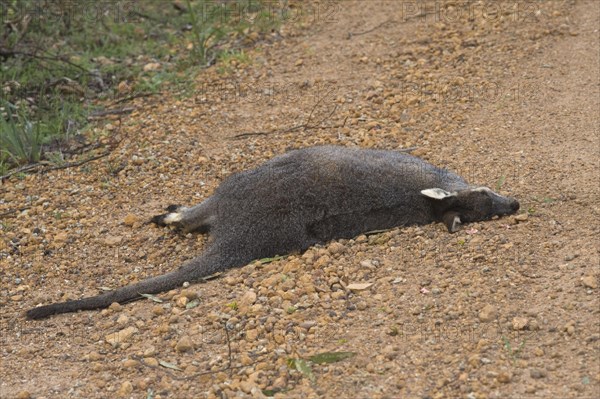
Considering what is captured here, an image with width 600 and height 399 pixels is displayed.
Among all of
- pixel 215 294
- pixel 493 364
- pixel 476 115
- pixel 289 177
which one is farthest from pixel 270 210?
pixel 476 115

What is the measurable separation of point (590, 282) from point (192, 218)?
2526 mm

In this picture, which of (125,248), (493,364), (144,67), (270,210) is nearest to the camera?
(493,364)

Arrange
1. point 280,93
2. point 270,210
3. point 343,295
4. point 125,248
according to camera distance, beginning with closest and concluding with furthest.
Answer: point 343,295 → point 270,210 → point 125,248 → point 280,93

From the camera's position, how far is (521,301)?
14.7ft

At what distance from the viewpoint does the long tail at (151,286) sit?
199 inches

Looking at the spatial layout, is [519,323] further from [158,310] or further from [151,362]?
[158,310]

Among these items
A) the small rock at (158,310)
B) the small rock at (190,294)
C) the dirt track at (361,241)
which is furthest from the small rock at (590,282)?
the small rock at (158,310)

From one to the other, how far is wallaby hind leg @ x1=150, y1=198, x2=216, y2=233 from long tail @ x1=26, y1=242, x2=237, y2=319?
14.2 inches

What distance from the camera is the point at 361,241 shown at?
5.49 metres

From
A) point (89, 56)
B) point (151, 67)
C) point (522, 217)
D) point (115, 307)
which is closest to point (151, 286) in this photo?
point (115, 307)

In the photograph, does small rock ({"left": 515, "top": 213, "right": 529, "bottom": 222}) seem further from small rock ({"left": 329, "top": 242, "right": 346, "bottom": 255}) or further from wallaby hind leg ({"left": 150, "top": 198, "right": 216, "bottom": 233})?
wallaby hind leg ({"left": 150, "top": 198, "right": 216, "bottom": 233})

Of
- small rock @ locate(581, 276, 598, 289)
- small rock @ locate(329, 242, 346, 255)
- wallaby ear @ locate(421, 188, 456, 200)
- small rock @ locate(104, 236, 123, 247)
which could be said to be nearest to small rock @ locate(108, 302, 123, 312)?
small rock @ locate(104, 236, 123, 247)

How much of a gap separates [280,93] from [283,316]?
11.3 ft

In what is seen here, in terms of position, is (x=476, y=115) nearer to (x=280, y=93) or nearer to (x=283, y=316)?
(x=280, y=93)
